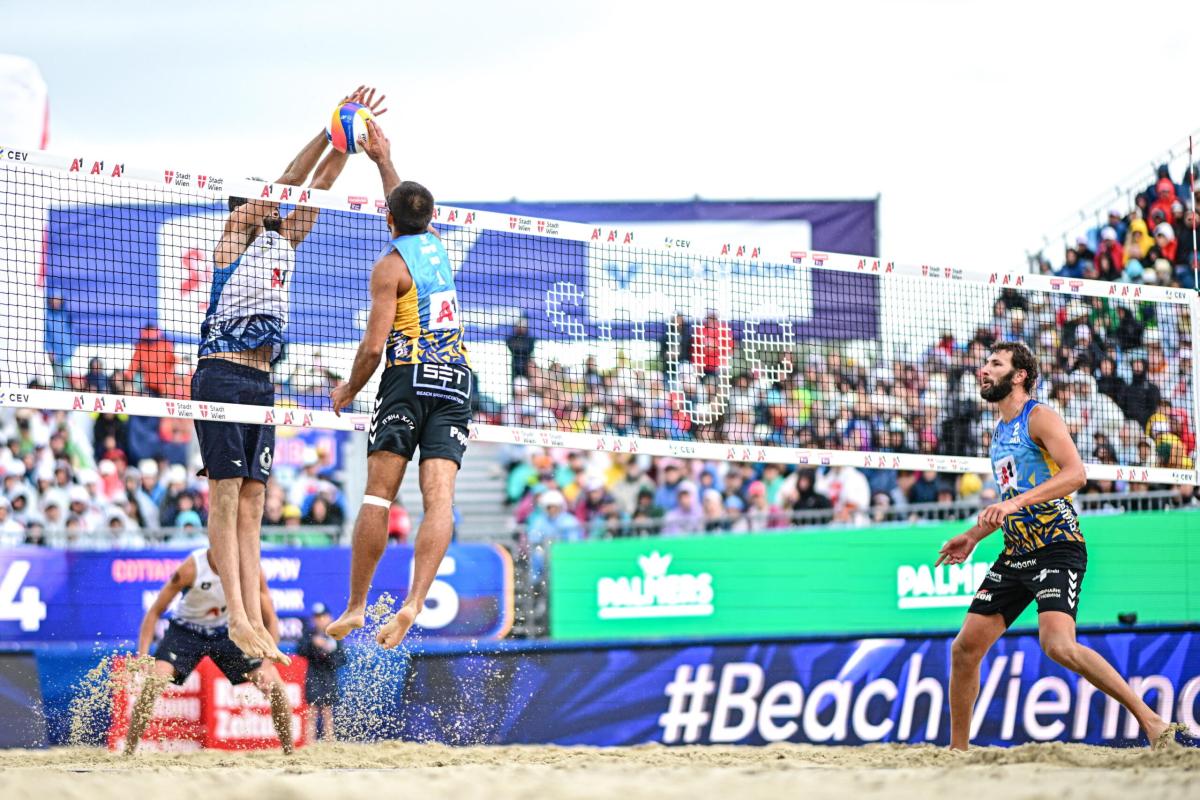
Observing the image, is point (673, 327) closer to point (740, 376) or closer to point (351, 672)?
point (740, 376)

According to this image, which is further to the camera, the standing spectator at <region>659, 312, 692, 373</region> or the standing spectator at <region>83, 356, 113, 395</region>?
the standing spectator at <region>659, 312, 692, 373</region>

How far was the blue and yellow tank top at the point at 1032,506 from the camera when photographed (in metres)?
8.05

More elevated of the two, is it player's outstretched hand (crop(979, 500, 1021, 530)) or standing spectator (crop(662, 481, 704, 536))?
player's outstretched hand (crop(979, 500, 1021, 530))

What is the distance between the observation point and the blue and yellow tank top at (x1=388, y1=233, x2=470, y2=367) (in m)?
7.47

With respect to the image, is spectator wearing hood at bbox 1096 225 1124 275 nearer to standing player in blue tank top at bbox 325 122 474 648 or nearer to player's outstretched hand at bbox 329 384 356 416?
standing player in blue tank top at bbox 325 122 474 648

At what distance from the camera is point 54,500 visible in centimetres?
1625

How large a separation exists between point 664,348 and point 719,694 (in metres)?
2.95

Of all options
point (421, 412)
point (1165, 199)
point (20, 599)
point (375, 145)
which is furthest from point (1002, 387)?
point (20, 599)

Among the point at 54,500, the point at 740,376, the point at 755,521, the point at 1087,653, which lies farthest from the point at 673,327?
the point at 54,500

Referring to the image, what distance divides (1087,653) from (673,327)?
3772mm

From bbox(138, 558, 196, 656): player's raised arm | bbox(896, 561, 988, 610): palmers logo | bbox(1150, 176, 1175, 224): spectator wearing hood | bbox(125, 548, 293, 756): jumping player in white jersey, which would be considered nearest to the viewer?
bbox(125, 548, 293, 756): jumping player in white jersey

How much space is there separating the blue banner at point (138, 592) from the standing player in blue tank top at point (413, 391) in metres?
5.67

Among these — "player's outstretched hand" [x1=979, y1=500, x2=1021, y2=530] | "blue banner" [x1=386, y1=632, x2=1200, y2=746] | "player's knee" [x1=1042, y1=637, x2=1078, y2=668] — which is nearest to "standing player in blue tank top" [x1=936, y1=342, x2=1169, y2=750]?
"player's knee" [x1=1042, y1=637, x2=1078, y2=668]

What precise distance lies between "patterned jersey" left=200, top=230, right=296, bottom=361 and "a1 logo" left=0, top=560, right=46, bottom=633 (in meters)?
6.20
